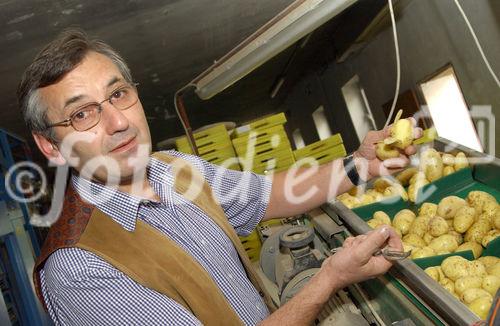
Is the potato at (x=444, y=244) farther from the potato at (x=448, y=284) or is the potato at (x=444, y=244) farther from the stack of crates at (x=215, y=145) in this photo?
the stack of crates at (x=215, y=145)

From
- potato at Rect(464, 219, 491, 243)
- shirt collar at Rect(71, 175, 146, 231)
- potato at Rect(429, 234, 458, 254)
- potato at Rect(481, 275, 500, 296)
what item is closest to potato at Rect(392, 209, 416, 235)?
potato at Rect(429, 234, 458, 254)

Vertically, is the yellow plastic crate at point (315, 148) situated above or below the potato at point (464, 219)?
above

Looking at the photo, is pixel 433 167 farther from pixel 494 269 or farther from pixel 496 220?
pixel 494 269

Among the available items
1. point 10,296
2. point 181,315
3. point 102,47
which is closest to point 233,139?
point 10,296

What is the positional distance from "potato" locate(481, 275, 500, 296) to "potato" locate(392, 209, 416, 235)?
69 centimetres

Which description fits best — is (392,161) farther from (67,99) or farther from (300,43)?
(300,43)

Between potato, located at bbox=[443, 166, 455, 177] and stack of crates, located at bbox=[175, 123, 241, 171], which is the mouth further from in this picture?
stack of crates, located at bbox=[175, 123, 241, 171]

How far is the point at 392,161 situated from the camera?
6.72 feet

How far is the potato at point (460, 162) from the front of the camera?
2745mm

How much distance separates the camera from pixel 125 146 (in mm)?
1600

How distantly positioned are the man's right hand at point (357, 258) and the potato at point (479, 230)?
937mm

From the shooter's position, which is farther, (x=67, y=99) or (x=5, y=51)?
(x=5, y=51)

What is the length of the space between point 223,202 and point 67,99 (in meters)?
0.88

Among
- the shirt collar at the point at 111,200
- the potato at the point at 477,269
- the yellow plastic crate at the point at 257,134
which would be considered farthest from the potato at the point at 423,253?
the yellow plastic crate at the point at 257,134
